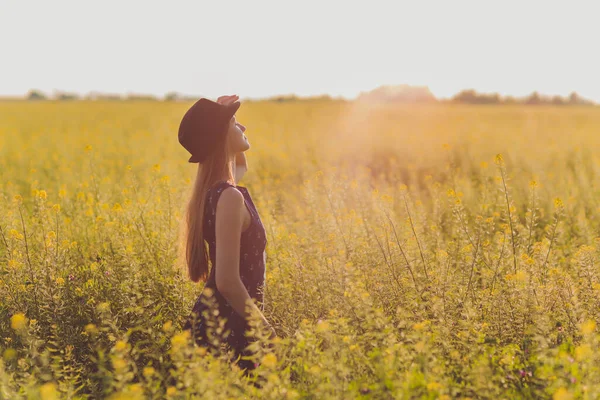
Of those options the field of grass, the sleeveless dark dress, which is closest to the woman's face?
the sleeveless dark dress

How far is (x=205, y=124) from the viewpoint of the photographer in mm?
2586

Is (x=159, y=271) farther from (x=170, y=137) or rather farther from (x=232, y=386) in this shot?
(x=170, y=137)

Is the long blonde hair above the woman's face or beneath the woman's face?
beneath

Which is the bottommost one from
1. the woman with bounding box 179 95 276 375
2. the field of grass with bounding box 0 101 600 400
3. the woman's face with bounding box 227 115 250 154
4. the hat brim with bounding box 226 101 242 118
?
the field of grass with bounding box 0 101 600 400

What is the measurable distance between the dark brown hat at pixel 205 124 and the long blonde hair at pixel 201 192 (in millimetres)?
46

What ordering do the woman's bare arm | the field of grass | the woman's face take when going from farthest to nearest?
the woman's bare arm → the woman's face → the field of grass

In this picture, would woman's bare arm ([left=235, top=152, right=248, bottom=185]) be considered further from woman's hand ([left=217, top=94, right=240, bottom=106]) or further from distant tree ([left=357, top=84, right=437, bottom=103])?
distant tree ([left=357, top=84, right=437, bottom=103])

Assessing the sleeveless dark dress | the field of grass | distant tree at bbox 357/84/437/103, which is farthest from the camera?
distant tree at bbox 357/84/437/103

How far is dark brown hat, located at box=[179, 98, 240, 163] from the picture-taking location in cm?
258

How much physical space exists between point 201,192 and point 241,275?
0.47m

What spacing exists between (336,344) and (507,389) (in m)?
0.84

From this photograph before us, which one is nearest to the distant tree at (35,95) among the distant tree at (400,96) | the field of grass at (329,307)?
the distant tree at (400,96)

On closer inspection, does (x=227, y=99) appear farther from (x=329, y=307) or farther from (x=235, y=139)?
(x=329, y=307)

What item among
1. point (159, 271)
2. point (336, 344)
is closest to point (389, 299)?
point (336, 344)
